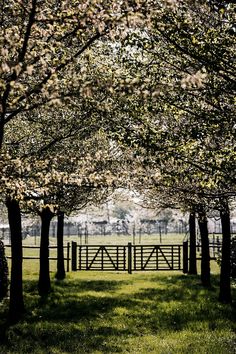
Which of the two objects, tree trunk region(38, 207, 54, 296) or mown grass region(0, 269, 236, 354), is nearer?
mown grass region(0, 269, 236, 354)

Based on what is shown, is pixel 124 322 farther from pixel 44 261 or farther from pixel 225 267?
pixel 44 261

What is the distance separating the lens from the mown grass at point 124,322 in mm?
9898

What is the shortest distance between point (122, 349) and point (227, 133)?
471cm

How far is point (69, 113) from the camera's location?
14.2 metres

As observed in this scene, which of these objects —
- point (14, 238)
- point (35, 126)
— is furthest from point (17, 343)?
point (35, 126)

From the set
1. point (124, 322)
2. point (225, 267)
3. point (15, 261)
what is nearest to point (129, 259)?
point (225, 267)

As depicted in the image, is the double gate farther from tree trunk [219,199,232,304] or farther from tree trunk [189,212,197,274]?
tree trunk [219,199,232,304]

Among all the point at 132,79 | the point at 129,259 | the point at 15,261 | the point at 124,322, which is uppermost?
the point at 132,79

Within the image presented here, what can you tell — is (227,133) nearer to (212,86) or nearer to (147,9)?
→ (212,86)

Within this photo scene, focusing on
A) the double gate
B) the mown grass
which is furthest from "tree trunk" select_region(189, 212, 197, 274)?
the mown grass

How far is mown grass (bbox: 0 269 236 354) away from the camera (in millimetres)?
9898

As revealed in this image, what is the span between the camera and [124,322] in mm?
12164

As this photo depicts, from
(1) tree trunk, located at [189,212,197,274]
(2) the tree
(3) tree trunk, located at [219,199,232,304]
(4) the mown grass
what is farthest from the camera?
(1) tree trunk, located at [189,212,197,274]

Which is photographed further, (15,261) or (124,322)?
(15,261)
